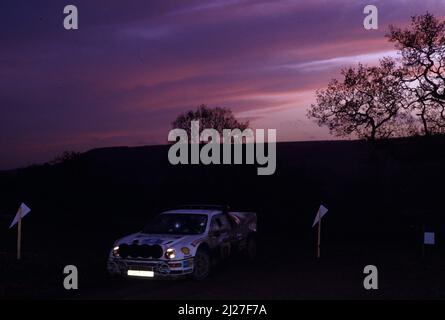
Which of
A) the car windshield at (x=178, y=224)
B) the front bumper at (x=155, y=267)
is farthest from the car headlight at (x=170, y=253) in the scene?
the car windshield at (x=178, y=224)

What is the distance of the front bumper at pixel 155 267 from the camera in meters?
12.2

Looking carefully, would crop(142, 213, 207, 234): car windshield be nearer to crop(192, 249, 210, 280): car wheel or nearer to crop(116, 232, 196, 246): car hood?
crop(116, 232, 196, 246): car hood

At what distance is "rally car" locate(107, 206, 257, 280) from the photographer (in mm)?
12273

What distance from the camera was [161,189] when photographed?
30.5 meters

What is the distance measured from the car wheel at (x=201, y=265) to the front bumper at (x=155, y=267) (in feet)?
0.65

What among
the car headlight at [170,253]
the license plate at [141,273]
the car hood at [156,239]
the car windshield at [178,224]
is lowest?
the license plate at [141,273]

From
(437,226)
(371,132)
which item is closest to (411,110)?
(371,132)

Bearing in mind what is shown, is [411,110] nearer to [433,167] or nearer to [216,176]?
[433,167]

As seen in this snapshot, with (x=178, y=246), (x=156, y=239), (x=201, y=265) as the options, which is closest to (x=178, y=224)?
(x=156, y=239)

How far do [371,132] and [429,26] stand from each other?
16.5 ft

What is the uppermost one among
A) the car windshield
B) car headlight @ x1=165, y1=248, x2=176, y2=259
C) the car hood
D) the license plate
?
the car windshield

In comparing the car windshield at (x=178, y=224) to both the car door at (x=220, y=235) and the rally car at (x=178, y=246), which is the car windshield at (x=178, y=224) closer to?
the rally car at (x=178, y=246)

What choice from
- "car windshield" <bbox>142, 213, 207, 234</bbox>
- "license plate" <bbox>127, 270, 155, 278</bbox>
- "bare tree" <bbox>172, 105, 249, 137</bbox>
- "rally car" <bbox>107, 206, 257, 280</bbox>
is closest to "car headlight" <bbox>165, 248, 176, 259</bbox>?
"rally car" <bbox>107, 206, 257, 280</bbox>

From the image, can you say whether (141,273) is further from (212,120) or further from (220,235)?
(212,120)
